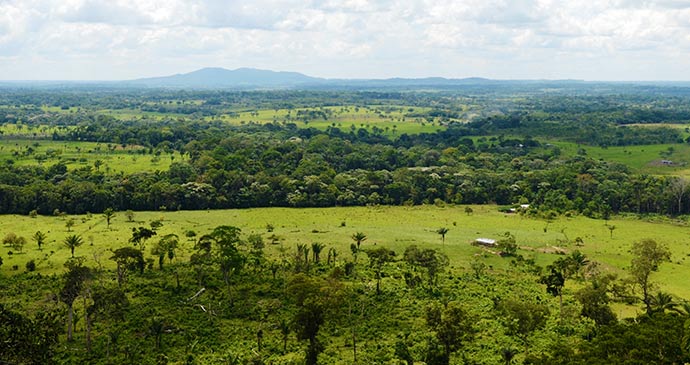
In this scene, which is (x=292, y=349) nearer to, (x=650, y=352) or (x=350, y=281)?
(x=350, y=281)

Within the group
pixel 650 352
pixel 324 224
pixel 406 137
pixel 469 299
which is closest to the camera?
pixel 650 352

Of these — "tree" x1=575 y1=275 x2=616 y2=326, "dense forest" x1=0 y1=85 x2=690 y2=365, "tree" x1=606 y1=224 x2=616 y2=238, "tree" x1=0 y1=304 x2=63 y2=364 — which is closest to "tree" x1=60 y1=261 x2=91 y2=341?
"dense forest" x1=0 y1=85 x2=690 y2=365

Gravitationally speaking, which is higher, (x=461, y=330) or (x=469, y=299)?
(x=461, y=330)

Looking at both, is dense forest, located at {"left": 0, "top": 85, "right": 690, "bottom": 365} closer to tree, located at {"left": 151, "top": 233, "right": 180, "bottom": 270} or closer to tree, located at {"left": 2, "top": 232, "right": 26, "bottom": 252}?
tree, located at {"left": 2, "top": 232, "right": 26, "bottom": 252}

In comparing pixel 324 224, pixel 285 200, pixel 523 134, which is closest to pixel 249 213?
pixel 285 200

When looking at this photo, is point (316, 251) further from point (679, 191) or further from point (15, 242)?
point (679, 191)
